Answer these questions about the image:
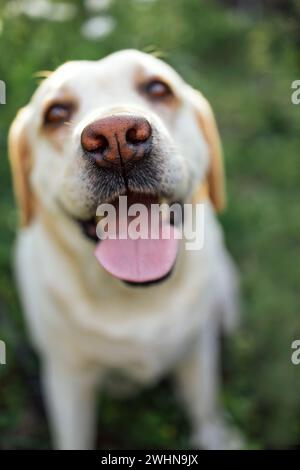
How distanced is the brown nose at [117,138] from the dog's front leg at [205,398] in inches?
37.9

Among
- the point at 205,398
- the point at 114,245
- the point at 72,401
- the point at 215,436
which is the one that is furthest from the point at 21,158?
the point at 215,436

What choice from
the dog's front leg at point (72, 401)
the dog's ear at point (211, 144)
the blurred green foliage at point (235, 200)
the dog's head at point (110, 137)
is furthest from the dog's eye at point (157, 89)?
the dog's front leg at point (72, 401)

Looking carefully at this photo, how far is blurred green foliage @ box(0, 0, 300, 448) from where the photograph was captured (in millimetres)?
2268

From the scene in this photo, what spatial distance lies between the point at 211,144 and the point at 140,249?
44 cm

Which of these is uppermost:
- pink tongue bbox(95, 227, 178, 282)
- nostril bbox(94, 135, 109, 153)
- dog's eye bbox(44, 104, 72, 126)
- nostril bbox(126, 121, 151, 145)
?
dog's eye bbox(44, 104, 72, 126)

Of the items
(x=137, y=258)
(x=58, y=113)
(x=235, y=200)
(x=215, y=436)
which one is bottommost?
(x=215, y=436)

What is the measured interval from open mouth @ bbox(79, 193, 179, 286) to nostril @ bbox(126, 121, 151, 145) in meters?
0.18

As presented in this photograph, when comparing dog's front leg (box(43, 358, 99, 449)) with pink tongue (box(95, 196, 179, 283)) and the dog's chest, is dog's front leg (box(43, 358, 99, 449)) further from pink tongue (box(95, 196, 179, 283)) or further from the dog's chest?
pink tongue (box(95, 196, 179, 283))

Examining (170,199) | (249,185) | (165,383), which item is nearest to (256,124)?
(249,185)

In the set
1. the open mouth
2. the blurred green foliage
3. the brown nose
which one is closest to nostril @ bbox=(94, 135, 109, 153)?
the brown nose

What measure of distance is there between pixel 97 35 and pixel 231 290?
1226mm

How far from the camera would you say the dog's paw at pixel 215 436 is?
2.24 metres

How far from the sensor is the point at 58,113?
1.52 m

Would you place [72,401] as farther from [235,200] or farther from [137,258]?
[235,200]
